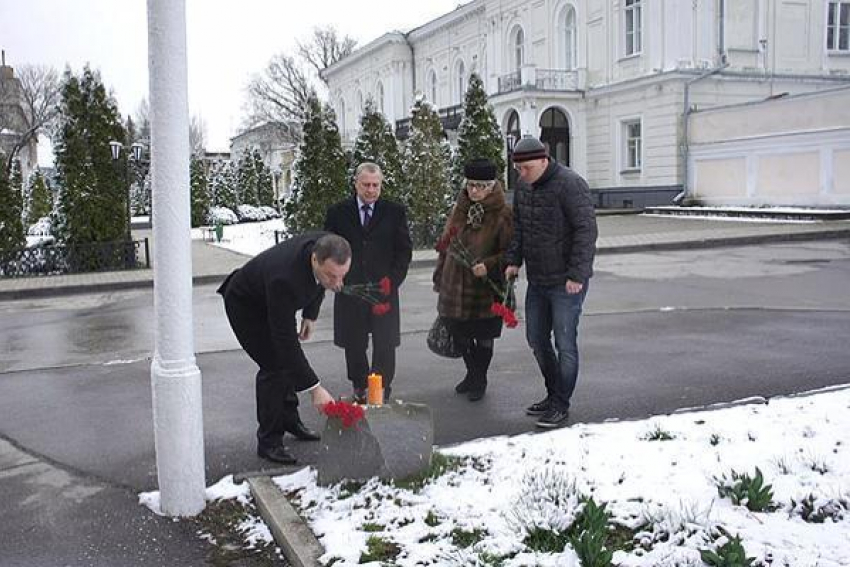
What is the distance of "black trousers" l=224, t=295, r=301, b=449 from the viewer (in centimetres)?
476

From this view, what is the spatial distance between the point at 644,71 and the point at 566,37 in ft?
20.8

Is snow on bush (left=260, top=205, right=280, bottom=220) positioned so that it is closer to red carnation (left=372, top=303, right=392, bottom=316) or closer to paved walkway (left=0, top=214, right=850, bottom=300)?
paved walkway (left=0, top=214, right=850, bottom=300)

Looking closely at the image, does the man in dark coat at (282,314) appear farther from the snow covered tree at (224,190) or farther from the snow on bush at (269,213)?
the snow covered tree at (224,190)

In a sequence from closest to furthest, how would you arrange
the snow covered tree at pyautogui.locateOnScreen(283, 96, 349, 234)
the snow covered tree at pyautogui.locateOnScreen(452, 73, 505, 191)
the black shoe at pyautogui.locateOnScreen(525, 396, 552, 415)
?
the black shoe at pyautogui.locateOnScreen(525, 396, 552, 415) < the snow covered tree at pyautogui.locateOnScreen(283, 96, 349, 234) < the snow covered tree at pyautogui.locateOnScreen(452, 73, 505, 191)

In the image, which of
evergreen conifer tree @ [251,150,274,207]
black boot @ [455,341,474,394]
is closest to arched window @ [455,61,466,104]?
evergreen conifer tree @ [251,150,274,207]

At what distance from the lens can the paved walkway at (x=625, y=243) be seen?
16.6 metres

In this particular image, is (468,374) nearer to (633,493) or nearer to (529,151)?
(529,151)

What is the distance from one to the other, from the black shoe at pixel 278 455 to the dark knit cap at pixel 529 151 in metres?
2.28

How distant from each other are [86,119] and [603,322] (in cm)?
1397

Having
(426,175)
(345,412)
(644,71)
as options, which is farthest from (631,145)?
(345,412)

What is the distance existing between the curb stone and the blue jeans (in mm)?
2064

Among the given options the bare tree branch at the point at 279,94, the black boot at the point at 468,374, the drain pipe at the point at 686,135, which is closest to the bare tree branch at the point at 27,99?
the bare tree branch at the point at 279,94

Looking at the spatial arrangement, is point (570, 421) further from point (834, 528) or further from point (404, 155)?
point (404, 155)

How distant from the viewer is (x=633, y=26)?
3488 cm
